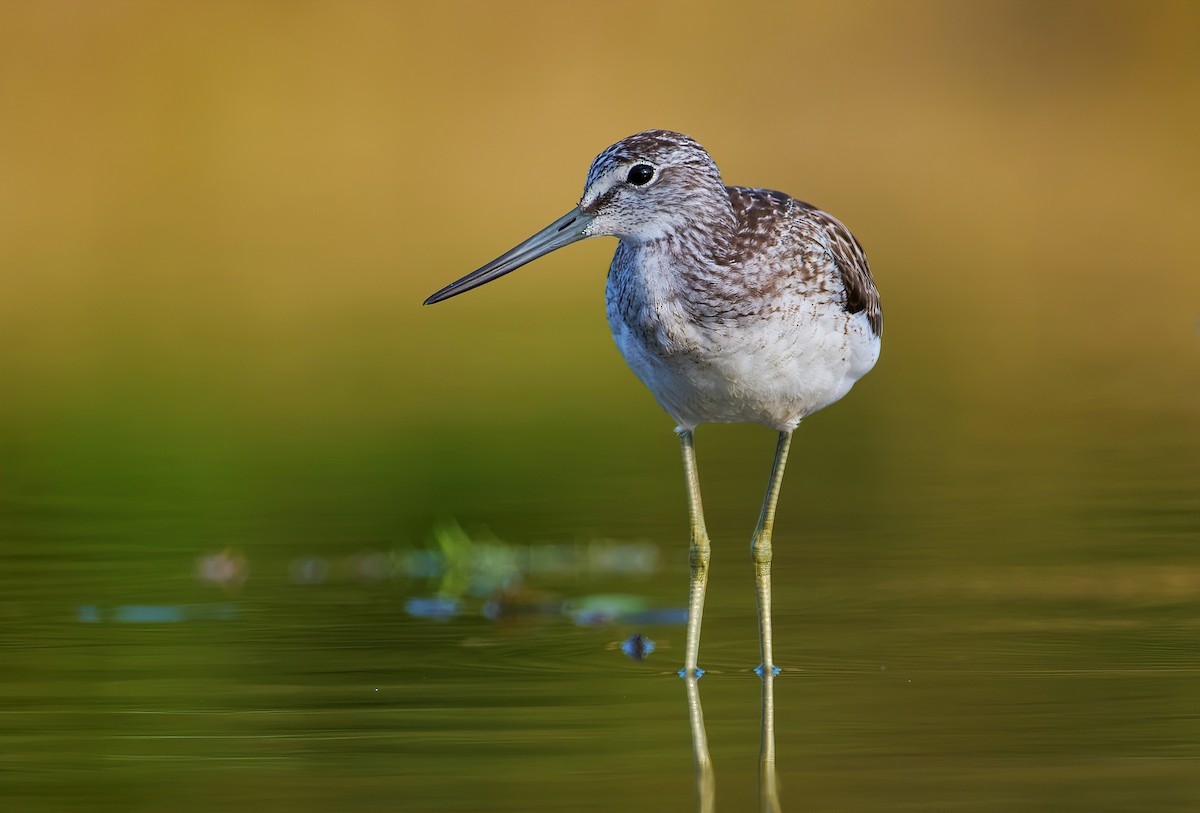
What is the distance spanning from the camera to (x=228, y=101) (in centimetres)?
2744

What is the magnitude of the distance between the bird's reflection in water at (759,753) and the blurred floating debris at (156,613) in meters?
2.32

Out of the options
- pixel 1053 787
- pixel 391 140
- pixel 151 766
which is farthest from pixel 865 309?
pixel 391 140

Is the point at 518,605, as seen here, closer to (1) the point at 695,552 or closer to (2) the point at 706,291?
(1) the point at 695,552

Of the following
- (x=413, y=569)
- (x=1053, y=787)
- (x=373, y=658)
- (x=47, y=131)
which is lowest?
(x=1053, y=787)

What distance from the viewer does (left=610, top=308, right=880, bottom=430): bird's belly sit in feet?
26.5

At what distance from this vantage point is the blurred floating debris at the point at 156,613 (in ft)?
29.7

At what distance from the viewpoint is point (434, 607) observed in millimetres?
9555

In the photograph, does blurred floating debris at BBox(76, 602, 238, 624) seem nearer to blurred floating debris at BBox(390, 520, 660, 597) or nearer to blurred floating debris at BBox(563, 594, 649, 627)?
blurred floating debris at BBox(390, 520, 660, 597)

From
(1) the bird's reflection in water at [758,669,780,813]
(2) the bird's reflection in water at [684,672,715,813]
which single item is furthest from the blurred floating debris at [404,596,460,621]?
(1) the bird's reflection in water at [758,669,780,813]

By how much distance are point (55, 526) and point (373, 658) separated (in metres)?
3.83

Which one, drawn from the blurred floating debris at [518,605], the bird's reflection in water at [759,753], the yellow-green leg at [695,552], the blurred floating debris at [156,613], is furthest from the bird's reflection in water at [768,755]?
the blurred floating debris at [156,613]

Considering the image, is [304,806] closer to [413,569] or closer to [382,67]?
[413,569]

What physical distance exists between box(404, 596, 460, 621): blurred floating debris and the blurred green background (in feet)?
0.30

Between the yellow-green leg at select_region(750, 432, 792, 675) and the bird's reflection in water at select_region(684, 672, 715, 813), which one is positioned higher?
the yellow-green leg at select_region(750, 432, 792, 675)
